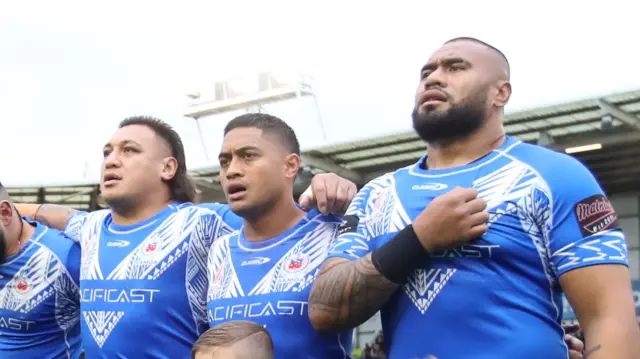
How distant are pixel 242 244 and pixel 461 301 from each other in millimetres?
1321

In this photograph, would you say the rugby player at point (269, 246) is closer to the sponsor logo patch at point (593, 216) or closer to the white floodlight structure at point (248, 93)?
the sponsor logo patch at point (593, 216)

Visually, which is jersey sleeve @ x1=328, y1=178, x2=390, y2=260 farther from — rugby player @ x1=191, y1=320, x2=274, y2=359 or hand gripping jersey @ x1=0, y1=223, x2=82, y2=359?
hand gripping jersey @ x1=0, y1=223, x2=82, y2=359

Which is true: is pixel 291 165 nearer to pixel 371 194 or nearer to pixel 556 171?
pixel 371 194

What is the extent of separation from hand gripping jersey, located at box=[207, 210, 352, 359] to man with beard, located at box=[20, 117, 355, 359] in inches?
8.7

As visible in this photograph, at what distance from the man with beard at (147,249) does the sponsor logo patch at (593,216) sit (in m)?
1.16

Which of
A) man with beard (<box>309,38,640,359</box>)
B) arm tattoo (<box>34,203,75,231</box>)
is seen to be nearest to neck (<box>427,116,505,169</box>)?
man with beard (<box>309,38,640,359</box>)

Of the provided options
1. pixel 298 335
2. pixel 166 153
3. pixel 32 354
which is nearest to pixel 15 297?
pixel 32 354

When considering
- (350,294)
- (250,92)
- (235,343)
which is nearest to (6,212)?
(235,343)

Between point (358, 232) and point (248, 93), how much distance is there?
23.7 m

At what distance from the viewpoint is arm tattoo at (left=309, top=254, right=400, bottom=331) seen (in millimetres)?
2564

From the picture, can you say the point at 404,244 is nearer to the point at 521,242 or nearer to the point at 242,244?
the point at 521,242

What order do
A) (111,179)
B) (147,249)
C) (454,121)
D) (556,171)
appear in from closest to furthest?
(556,171)
(454,121)
(147,249)
(111,179)

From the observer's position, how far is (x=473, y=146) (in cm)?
278

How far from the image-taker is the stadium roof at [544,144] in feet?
41.1
